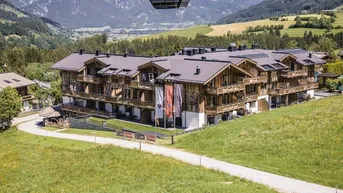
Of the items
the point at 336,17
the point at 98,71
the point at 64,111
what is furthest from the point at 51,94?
the point at 336,17

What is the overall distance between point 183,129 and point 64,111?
978 inches

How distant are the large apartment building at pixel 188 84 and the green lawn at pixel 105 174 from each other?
1582 cm

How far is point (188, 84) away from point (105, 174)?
26.7 metres

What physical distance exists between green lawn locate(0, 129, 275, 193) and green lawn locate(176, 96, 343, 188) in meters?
4.09

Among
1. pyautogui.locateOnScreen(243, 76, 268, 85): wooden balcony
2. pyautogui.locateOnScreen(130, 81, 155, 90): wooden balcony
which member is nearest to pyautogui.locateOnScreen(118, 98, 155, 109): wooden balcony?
pyautogui.locateOnScreen(130, 81, 155, 90): wooden balcony

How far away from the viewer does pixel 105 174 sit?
31.0 meters

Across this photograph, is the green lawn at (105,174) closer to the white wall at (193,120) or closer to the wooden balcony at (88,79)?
the white wall at (193,120)

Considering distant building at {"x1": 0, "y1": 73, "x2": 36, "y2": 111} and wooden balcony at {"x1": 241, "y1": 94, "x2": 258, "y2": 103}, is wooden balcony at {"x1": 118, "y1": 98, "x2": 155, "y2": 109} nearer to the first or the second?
wooden balcony at {"x1": 241, "y1": 94, "x2": 258, "y2": 103}

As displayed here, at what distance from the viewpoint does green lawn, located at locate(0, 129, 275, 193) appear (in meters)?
26.6

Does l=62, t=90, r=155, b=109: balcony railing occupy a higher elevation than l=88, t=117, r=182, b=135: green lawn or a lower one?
higher

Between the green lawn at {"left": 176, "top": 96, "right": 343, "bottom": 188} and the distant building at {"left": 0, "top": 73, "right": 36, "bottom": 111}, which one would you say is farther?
the distant building at {"left": 0, "top": 73, "right": 36, "bottom": 111}

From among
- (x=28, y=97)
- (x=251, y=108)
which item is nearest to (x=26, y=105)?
(x=28, y=97)

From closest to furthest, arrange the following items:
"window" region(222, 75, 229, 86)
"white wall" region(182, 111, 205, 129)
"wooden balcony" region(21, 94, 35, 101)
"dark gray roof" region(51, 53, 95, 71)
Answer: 1. "white wall" region(182, 111, 205, 129)
2. "window" region(222, 75, 229, 86)
3. "dark gray roof" region(51, 53, 95, 71)
4. "wooden balcony" region(21, 94, 35, 101)

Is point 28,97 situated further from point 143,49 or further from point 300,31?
point 300,31
